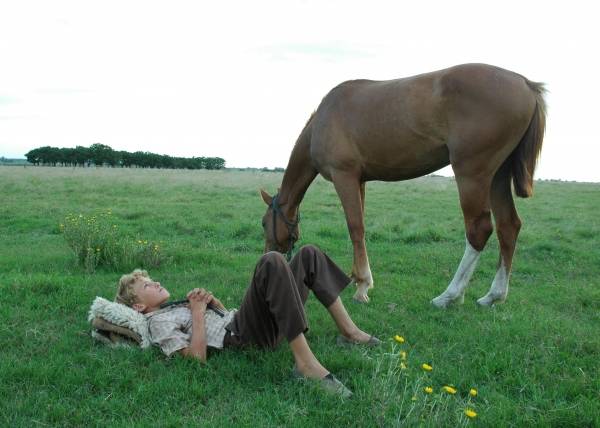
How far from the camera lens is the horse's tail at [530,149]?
16.1 feet

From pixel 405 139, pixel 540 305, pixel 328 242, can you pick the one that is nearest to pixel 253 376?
pixel 405 139

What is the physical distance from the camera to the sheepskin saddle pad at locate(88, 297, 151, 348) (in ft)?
12.0

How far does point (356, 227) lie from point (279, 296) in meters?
2.62

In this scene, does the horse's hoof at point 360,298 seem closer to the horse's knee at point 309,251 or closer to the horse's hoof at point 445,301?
the horse's hoof at point 445,301

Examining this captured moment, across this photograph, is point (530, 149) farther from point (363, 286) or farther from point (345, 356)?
point (345, 356)

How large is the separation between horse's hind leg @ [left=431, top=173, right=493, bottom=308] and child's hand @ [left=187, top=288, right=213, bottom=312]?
2.64 m

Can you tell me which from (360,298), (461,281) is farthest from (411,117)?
(360,298)

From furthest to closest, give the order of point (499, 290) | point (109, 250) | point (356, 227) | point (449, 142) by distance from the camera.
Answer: point (109, 250)
point (356, 227)
point (499, 290)
point (449, 142)

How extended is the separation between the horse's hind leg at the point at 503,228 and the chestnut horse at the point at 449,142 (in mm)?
10

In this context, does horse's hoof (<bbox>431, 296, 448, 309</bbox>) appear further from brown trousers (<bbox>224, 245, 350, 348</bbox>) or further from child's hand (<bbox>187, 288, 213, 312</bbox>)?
child's hand (<bbox>187, 288, 213, 312</bbox>)

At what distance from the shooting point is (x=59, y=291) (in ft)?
17.9

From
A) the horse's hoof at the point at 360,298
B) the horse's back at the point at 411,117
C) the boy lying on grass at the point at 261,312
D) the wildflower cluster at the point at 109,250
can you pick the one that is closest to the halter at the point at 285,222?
the horse's back at the point at 411,117

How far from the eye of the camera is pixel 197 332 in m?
3.54

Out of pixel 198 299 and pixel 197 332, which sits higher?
pixel 198 299
